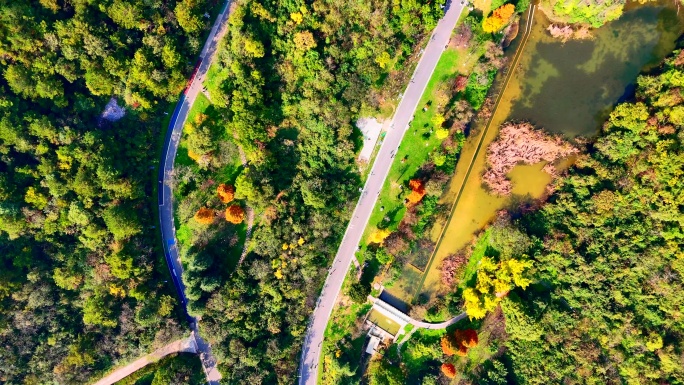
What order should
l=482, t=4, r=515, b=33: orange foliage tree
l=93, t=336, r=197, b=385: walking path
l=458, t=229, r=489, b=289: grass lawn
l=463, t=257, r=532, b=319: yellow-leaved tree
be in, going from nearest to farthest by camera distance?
l=482, t=4, r=515, b=33: orange foliage tree, l=463, t=257, r=532, b=319: yellow-leaved tree, l=458, t=229, r=489, b=289: grass lawn, l=93, t=336, r=197, b=385: walking path

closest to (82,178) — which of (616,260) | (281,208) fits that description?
(281,208)

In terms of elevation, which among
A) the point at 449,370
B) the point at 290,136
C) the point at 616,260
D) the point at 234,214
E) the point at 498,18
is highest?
the point at 498,18

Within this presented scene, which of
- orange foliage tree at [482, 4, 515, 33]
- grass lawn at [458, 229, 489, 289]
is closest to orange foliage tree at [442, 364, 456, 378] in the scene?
grass lawn at [458, 229, 489, 289]

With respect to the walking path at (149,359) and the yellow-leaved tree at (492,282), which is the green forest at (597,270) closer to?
the yellow-leaved tree at (492,282)

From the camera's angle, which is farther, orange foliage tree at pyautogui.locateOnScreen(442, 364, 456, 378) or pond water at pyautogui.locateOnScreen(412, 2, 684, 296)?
orange foliage tree at pyautogui.locateOnScreen(442, 364, 456, 378)

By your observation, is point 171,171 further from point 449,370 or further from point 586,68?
point 586,68

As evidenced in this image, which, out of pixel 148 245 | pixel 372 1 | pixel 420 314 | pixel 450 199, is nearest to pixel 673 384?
pixel 420 314

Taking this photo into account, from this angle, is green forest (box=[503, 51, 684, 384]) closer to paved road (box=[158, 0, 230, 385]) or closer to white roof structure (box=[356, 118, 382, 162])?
white roof structure (box=[356, 118, 382, 162])
